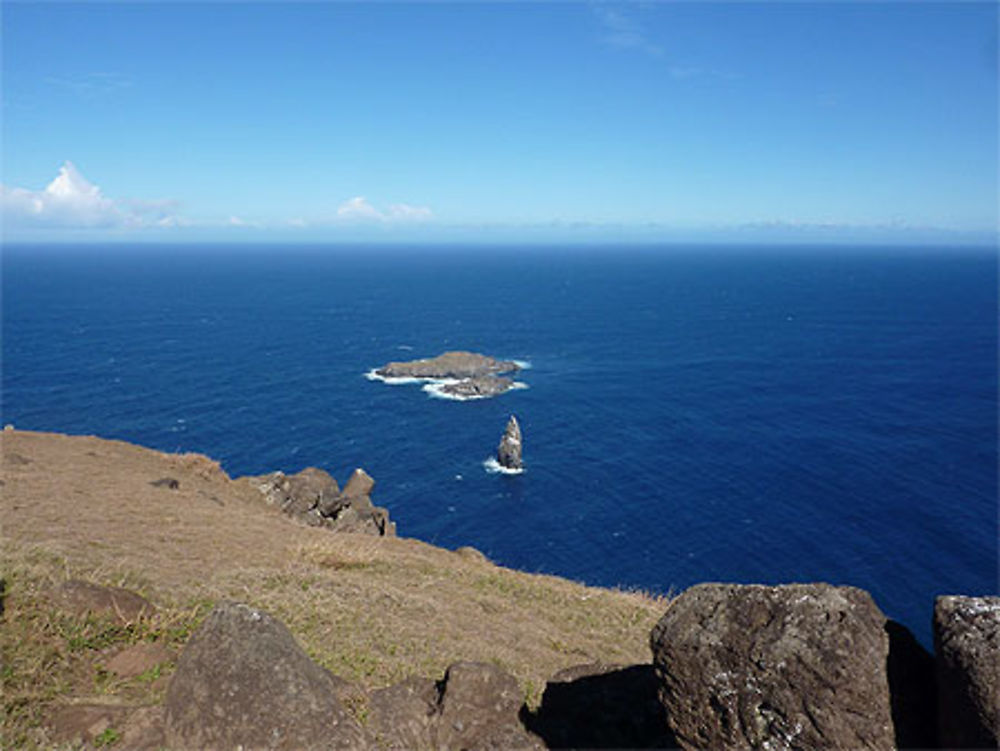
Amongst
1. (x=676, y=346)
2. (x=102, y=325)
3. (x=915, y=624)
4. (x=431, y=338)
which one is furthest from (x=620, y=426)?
(x=102, y=325)

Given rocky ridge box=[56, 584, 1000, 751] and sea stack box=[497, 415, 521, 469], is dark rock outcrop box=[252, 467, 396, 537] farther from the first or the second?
sea stack box=[497, 415, 521, 469]

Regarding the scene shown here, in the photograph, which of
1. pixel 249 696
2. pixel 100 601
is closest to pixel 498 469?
pixel 100 601

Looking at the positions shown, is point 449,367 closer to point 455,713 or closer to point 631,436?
point 631,436

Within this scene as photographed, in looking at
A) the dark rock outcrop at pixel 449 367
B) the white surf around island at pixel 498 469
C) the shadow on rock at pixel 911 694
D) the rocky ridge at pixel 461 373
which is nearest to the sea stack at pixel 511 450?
the white surf around island at pixel 498 469

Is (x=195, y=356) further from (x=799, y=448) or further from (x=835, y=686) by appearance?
(x=835, y=686)

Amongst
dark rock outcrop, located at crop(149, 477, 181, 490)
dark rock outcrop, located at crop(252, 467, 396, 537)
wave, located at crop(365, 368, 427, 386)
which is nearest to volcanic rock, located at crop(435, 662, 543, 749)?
dark rock outcrop, located at crop(149, 477, 181, 490)

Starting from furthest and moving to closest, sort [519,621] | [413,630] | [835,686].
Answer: [519,621] → [413,630] → [835,686]

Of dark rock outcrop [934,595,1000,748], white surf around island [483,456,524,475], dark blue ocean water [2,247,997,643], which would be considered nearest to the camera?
dark rock outcrop [934,595,1000,748]
